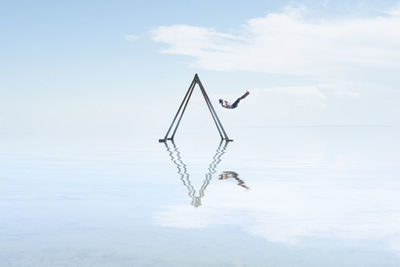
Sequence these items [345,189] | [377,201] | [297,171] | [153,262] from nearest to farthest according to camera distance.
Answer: [153,262], [377,201], [345,189], [297,171]

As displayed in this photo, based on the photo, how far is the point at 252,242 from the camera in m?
8.68

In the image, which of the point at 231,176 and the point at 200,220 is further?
the point at 231,176

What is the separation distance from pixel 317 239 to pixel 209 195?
5654mm

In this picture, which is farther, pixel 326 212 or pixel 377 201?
pixel 377 201

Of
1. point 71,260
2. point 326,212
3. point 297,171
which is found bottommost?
point 71,260

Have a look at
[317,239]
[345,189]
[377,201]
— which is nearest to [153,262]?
[317,239]

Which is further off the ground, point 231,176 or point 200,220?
point 231,176

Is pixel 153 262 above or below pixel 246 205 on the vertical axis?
below

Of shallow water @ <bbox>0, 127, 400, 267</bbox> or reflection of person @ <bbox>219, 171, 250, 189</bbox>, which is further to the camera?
reflection of person @ <bbox>219, 171, 250, 189</bbox>

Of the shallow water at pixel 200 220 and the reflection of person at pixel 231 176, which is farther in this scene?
the reflection of person at pixel 231 176

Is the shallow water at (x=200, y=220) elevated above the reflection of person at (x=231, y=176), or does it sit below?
below

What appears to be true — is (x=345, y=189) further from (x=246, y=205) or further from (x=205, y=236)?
(x=205, y=236)

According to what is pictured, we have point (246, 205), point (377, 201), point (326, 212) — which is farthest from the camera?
point (377, 201)

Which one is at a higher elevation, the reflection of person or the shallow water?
the reflection of person
